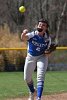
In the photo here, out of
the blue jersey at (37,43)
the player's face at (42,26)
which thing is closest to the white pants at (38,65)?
the blue jersey at (37,43)

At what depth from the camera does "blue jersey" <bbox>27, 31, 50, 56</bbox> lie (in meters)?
8.01

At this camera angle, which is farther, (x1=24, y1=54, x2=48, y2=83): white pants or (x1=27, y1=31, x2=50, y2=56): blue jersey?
(x1=27, y1=31, x2=50, y2=56): blue jersey

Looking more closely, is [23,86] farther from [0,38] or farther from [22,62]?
[0,38]

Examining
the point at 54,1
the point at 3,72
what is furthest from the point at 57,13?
the point at 3,72

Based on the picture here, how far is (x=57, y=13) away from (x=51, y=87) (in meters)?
27.6

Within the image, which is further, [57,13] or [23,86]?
[57,13]

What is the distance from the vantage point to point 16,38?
19609 mm

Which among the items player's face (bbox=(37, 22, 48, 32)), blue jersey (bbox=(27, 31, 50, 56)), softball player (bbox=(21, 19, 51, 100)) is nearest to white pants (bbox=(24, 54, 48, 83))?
softball player (bbox=(21, 19, 51, 100))

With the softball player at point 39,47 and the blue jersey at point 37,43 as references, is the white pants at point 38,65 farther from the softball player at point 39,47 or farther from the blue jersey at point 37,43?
the blue jersey at point 37,43

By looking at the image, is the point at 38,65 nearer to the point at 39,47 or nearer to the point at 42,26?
the point at 39,47

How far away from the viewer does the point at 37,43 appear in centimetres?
802

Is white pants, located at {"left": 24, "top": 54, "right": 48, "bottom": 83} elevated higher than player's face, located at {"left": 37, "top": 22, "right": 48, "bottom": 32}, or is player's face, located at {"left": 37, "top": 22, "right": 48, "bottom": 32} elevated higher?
player's face, located at {"left": 37, "top": 22, "right": 48, "bottom": 32}

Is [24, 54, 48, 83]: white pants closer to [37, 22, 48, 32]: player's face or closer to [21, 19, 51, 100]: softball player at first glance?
[21, 19, 51, 100]: softball player

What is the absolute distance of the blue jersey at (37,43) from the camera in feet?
26.3
